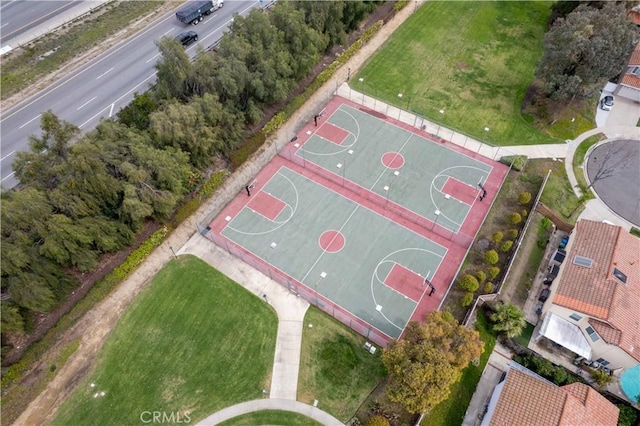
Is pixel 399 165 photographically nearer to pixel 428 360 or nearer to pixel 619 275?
pixel 619 275

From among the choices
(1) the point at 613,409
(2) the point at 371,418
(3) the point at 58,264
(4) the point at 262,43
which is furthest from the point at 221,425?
(4) the point at 262,43

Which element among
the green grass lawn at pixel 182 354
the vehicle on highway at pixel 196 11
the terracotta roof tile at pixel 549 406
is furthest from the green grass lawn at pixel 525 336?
the vehicle on highway at pixel 196 11

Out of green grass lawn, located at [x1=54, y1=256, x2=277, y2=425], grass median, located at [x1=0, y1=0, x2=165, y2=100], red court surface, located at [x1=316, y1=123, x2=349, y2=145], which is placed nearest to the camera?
green grass lawn, located at [x1=54, y1=256, x2=277, y2=425]

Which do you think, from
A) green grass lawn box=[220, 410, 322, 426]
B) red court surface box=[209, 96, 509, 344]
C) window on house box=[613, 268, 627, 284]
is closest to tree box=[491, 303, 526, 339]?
red court surface box=[209, 96, 509, 344]

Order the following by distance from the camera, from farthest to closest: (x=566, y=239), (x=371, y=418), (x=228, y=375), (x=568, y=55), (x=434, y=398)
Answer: (x=568, y=55) < (x=566, y=239) < (x=228, y=375) < (x=371, y=418) < (x=434, y=398)

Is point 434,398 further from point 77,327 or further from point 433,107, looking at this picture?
point 433,107

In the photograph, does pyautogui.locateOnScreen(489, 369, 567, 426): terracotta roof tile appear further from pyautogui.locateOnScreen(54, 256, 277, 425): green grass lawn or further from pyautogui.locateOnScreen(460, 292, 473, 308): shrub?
pyautogui.locateOnScreen(54, 256, 277, 425): green grass lawn

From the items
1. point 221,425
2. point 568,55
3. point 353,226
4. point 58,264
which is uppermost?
point 568,55
